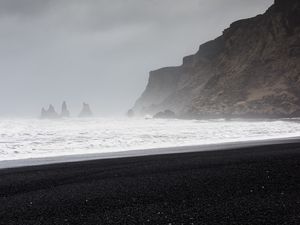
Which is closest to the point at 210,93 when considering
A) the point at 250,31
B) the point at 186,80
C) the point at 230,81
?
the point at 230,81

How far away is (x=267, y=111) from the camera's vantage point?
291ft

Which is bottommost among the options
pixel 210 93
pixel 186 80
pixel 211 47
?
pixel 210 93

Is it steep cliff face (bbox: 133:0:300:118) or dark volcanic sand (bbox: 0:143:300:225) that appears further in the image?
steep cliff face (bbox: 133:0:300:118)

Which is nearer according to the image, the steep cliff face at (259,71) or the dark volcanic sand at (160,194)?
the dark volcanic sand at (160,194)

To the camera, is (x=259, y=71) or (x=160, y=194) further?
(x=259, y=71)

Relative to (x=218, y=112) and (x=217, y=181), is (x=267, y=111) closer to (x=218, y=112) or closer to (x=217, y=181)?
(x=218, y=112)

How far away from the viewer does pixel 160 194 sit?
7855mm

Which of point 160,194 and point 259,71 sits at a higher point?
point 259,71

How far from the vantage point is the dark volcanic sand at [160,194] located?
237 inches

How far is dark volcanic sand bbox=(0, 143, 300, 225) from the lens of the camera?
19.8 ft

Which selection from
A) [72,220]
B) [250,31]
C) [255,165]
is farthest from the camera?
[250,31]

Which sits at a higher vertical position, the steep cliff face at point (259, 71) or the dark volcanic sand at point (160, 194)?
the steep cliff face at point (259, 71)

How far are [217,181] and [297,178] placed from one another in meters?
1.82

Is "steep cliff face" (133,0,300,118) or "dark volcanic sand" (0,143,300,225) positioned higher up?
"steep cliff face" (133,0,300,118)
